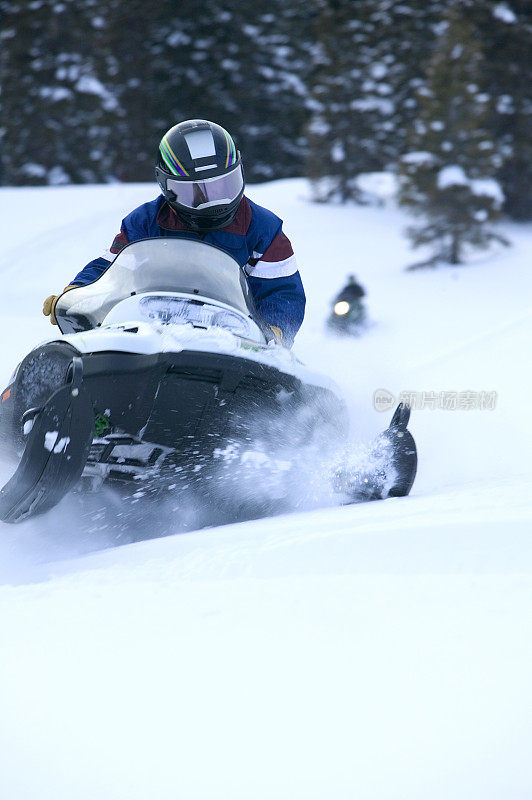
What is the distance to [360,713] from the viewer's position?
5.56 ft

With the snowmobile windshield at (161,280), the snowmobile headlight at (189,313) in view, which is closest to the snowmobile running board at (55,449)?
the snowmobile headlight at (189,313)

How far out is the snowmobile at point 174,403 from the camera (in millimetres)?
2652

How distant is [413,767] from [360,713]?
16 centimetres

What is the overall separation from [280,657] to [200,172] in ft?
9.08

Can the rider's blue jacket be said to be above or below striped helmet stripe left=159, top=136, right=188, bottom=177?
below

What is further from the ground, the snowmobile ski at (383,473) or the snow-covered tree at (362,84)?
the snowmobile ski at (383,473)

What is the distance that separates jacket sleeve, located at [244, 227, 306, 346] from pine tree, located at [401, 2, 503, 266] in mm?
11350

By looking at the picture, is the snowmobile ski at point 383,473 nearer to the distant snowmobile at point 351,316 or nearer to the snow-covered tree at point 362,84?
the distant snowmobile at point 351,316

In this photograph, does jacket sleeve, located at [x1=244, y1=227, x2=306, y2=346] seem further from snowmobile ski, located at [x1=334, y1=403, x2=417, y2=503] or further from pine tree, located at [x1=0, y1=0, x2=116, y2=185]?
pine tree, located at [x1=0, y1=0, x2=116, y2=185]

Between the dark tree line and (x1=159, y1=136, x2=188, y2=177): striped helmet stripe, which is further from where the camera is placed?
the dark tree line

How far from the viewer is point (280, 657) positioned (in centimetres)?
187

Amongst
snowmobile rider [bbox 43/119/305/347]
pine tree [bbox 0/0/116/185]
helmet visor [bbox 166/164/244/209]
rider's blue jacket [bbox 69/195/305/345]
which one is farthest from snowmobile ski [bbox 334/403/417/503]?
pine tree [bbox 0/0/116/185]

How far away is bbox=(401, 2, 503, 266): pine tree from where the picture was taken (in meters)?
15.5

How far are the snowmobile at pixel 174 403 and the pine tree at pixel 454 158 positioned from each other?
40.8ft
